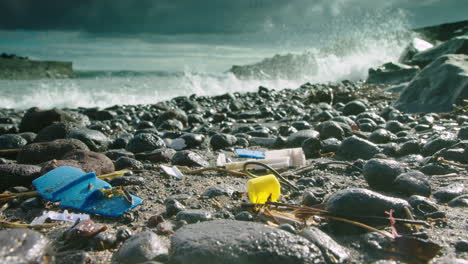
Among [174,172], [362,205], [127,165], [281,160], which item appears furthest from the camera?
[281,160]

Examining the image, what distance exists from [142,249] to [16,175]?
124 cm

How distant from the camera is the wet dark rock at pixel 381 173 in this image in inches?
82.7

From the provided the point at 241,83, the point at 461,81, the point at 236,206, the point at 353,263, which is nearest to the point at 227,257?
the point at 353,263

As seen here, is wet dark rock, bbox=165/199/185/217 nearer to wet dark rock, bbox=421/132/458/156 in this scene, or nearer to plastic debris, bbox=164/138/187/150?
plastic debris, bbox=164/138/187/150

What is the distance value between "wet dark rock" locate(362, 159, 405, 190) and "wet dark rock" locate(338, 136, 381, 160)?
29.8 inches

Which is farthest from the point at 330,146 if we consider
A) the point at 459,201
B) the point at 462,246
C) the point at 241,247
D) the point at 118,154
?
the point at 241,247

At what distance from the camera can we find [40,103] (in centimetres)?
1066

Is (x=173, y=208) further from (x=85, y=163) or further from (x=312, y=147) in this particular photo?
(x=312, y=147)

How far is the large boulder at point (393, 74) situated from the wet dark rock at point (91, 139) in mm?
9325

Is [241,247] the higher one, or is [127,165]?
[241,247]

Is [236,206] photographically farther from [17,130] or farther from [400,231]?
[17,130]

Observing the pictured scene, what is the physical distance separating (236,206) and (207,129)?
300cm

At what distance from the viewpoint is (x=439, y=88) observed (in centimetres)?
544

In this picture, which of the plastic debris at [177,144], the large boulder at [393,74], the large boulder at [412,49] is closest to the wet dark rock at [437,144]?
the plastic debris at [177,144]
